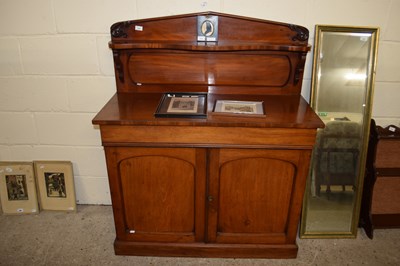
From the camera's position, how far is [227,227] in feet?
5.96

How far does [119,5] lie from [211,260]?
1.46 metres

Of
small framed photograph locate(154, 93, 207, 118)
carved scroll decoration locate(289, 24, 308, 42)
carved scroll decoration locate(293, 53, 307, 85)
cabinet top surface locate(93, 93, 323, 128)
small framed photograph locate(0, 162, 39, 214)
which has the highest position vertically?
carved scroll decoration locate(289, 24, 308, 42)

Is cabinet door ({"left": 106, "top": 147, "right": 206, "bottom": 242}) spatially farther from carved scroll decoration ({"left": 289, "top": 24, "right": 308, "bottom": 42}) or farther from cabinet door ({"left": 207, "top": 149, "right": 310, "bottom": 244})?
carved scroll decoration ({"left": 289, "top": 24, "right": 308, "bottom": 42})

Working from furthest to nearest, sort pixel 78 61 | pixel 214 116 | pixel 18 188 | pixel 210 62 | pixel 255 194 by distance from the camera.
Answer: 1. pixel 18 188
2. pixel 78 61
3. pixel 210 62
4. pixel 255 194
5. pixel 214 116

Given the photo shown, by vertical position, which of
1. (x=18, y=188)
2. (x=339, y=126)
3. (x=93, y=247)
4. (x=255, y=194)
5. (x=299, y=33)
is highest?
(x=299, y=33)

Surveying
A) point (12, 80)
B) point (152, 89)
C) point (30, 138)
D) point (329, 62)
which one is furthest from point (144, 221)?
point (329, 62)

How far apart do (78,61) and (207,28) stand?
2.53ft

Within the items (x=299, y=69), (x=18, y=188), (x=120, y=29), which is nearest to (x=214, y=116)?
(x=299, y=69)

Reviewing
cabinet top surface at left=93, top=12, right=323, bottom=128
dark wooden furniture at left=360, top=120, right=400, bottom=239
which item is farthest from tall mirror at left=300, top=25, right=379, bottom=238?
cabinet top surface at left=93, top=12, right=323, bottom=128

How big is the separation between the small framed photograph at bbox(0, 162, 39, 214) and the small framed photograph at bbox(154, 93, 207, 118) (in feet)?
3.53

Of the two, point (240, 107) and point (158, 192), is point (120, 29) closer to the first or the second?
point (240, 107)

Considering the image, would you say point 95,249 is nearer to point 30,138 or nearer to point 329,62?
point 30,138

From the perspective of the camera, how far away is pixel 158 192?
1720 mm

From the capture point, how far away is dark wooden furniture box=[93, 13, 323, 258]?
154cm
